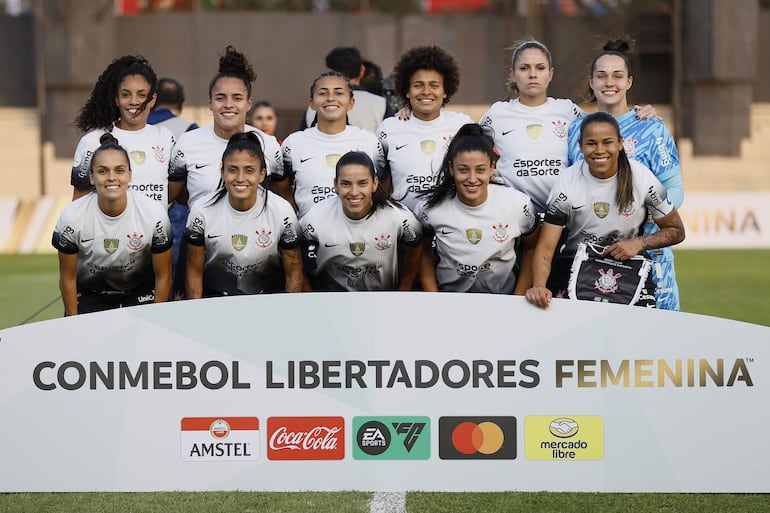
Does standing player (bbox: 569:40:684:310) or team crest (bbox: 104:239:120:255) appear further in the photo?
standing player (bbox: 569:40:684:310)

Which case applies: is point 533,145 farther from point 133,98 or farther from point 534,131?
point 133,98

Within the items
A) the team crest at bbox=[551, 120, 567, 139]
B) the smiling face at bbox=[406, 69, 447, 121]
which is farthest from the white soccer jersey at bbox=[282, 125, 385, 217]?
the team crest at bbox=[551, 120, 567, 139]

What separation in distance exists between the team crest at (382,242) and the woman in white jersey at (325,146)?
0.55 metres

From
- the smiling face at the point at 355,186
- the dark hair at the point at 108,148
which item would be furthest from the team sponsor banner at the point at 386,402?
the dark hair at the point at 108,148

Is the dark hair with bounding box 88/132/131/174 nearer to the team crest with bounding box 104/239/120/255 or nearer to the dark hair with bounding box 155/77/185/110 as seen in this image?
the team crest with bounding box 104/239/120/255

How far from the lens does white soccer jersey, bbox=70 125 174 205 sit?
5438mm

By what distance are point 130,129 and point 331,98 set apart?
41.8 inches

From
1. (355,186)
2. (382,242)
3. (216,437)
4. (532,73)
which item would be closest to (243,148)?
(355,186)

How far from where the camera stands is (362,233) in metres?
4.96

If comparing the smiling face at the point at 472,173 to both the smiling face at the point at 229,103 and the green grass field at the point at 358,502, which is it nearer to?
the smiling face at the point at 229,103

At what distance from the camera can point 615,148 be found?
4.74m

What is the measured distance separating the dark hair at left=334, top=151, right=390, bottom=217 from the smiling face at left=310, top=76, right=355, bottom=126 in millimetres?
645

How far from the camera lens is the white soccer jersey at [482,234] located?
4.97 meters

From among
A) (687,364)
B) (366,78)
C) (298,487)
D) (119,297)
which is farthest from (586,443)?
(366,78)
